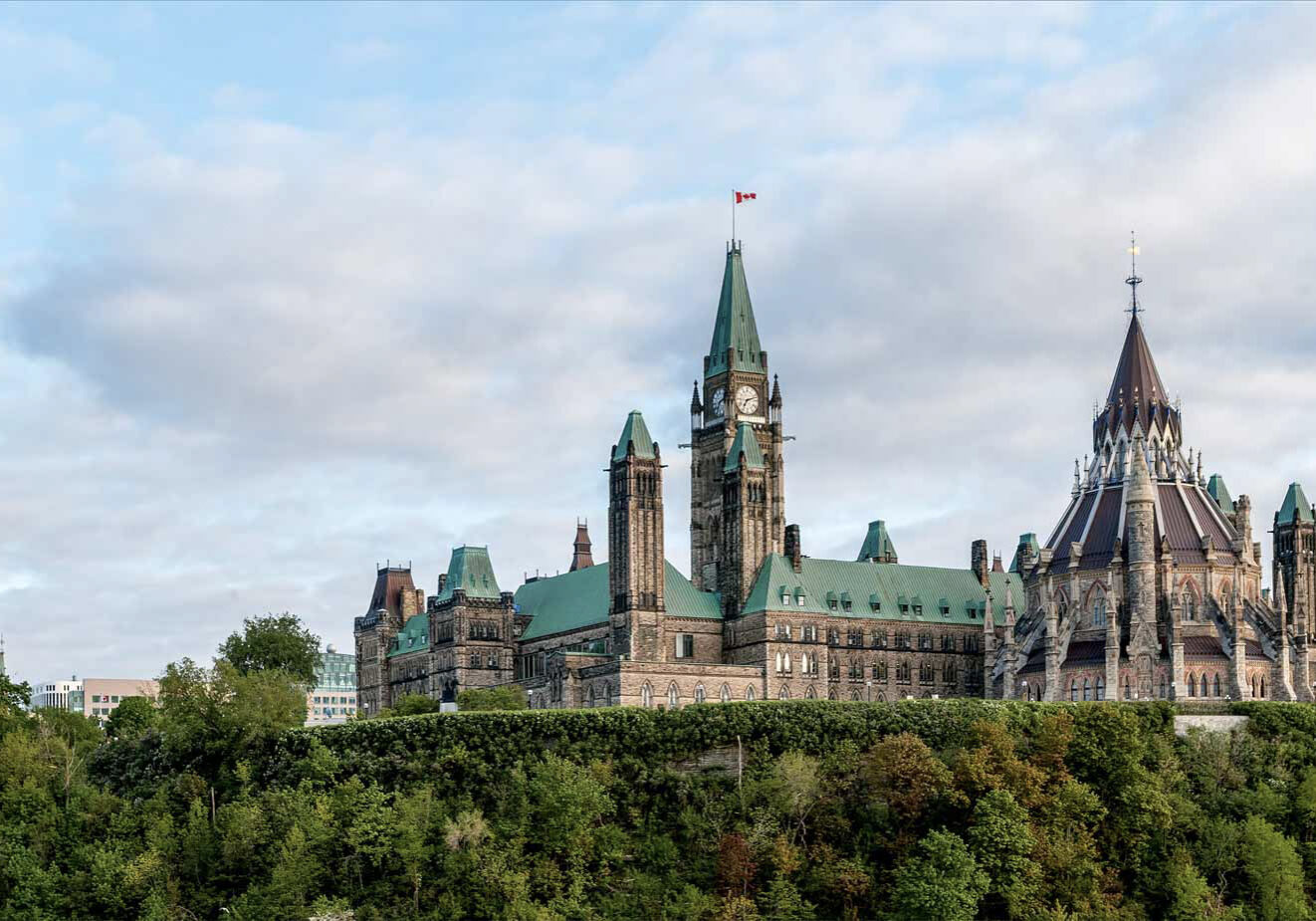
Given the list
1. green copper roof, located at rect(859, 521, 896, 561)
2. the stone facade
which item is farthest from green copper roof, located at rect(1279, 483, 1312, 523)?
green copper roof, located at rect(859, 521, 896, 561)

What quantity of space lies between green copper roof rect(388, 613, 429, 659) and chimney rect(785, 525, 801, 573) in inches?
1380

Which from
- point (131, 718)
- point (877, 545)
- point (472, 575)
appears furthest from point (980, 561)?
point (131, 718)

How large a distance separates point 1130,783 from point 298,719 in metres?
45.5

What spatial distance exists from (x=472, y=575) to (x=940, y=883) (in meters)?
88.8

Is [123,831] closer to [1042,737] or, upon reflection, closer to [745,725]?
[745,725]

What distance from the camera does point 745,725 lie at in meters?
103

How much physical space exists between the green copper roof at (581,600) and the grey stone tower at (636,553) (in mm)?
2940

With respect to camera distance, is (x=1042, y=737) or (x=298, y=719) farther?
(x=298, y=719)

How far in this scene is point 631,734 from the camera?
10319cm

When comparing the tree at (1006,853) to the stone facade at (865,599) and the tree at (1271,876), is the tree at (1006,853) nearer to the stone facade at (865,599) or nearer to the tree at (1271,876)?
the tree at (1271,876)

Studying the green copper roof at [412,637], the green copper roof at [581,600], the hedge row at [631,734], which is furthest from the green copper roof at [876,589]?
the hedge row at [631,734]

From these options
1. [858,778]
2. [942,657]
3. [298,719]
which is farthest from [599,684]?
[858,778]

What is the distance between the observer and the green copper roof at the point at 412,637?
184 m

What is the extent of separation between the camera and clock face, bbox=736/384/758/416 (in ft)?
570
